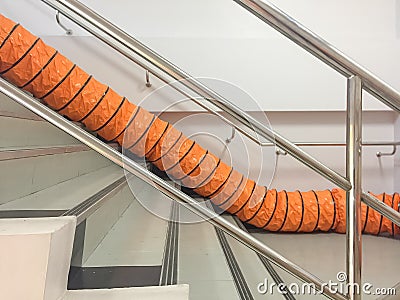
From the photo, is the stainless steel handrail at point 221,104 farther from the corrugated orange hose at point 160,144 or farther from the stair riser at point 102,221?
the corrugated orange hose at point 160,144

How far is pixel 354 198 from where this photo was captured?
2.38 ft

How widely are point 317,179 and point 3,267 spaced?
9.53 ft

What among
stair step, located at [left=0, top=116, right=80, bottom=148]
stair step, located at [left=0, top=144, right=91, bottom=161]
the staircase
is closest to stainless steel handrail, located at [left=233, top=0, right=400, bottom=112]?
the staircase

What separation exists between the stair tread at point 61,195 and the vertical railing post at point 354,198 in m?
0.71

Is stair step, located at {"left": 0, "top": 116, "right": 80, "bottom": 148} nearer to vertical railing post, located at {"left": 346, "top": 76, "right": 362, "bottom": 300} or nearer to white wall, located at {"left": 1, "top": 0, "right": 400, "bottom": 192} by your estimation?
vertical railing post, located at {"left": 346, "top": 76, "right": 362, "bottom": 300}

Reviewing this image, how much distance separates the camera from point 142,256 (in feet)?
3.99

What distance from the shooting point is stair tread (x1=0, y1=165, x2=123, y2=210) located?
1020 mm

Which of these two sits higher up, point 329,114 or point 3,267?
point 329,114

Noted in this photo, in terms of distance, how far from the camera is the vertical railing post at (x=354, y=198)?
73 centimetres

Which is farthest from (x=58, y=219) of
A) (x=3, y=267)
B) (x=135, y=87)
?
(x=135, y=87)

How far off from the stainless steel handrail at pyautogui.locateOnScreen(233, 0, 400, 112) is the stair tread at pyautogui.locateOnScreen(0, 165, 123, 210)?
0.71 meters

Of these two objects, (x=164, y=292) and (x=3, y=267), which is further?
(x=164, y=292)

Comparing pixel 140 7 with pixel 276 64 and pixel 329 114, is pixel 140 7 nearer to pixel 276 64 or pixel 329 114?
pixel 276 64

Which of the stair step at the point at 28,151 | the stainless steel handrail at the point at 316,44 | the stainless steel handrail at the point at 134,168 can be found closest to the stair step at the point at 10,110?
the stair step at the point at 28,151
